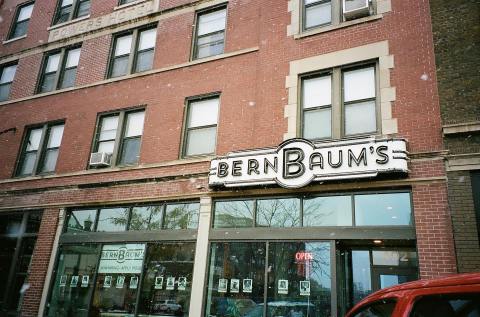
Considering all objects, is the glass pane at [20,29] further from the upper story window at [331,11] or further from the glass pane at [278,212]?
the glass pane at [278,212]

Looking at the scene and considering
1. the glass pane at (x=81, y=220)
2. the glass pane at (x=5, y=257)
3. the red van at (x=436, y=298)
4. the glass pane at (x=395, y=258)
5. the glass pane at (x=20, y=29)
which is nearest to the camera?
the red van at (x=436, y=298)

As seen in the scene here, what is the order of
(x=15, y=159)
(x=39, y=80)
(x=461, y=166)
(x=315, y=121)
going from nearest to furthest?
(x=461, y=166)
(x=315, y=121)
(x=15, y=159)
(x=39, y=80)

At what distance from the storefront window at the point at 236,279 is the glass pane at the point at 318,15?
6176 mm

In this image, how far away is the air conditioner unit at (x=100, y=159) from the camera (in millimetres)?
12656

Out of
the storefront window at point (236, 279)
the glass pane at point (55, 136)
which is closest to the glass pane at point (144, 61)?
the glass pane at point (55, 136)

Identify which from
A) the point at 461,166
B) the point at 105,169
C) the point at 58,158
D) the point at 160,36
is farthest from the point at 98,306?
the point at 461,166

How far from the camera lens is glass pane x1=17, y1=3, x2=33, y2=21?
59.1 feet

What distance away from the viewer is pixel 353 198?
9.09m

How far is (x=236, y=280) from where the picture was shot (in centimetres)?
965

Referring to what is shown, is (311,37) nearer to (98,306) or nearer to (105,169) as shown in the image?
(105,169)

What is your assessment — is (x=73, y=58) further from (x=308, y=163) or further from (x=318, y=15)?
(x=308, y=163)

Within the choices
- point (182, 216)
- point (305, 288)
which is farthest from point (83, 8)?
point (305, 288)

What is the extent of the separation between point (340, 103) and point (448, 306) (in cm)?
A: 787

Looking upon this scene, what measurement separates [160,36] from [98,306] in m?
8.69
